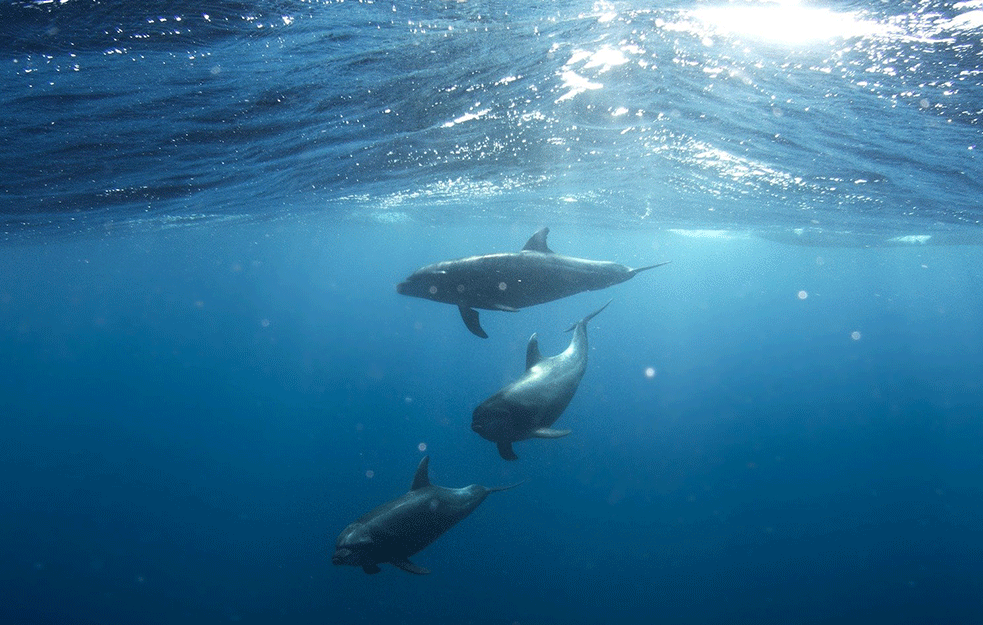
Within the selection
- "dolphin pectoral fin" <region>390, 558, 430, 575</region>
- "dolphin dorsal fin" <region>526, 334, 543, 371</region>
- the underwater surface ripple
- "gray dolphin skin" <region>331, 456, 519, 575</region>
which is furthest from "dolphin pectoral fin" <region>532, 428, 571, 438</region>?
the underwater surface ripple

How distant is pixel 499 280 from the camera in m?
6.68

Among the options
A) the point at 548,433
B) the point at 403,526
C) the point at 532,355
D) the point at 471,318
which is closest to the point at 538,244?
the point at 471,318

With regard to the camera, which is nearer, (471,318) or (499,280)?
(499,280)

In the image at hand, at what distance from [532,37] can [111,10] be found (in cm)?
596

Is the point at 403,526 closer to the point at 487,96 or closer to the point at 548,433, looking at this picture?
the point at 548,433

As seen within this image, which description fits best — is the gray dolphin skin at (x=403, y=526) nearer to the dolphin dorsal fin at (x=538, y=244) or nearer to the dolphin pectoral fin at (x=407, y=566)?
the dolphin pectoral fin at (x=407, y=566)

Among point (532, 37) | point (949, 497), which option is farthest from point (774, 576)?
point (532, 37)

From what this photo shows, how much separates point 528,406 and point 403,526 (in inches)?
114

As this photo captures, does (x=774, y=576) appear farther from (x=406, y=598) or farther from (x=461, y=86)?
(x=461, y=86)

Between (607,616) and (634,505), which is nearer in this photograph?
(607,616)

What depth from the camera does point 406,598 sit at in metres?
23.5

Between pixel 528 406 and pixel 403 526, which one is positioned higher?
pixel 528 406

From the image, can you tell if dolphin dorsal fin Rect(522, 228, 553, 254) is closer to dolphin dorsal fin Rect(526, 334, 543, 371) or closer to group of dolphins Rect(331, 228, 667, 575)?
group of dolphins Rect(331, 228, 667, 575)

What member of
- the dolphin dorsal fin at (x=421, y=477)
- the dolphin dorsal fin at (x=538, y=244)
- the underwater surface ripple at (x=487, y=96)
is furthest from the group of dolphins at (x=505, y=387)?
the underwater surface ripple at (x=487, y=96)
